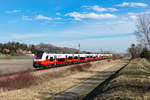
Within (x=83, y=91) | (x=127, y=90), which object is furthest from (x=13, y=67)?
(x=127, y=90)

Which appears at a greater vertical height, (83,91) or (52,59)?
(52,59)

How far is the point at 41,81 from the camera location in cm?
1753

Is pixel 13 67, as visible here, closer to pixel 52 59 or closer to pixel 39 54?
pixel 52 59

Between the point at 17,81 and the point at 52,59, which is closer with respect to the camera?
the point at 17,81

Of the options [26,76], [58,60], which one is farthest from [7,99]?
[58,60]

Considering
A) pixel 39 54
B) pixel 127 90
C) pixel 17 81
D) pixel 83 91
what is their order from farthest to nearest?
pixel 39 54, pixel 17 81, pixel 83 91, pixel 127 90

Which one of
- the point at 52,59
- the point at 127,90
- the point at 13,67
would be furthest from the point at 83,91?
the point at 13,67

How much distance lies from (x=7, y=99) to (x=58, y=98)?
3114 millimetres

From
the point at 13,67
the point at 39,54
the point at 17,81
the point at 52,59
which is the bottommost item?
the point at 13,67

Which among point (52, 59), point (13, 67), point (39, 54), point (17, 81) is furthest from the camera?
point (13, 67)

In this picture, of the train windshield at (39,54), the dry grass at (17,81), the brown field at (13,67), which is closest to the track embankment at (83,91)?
the dry grass at (17,81)

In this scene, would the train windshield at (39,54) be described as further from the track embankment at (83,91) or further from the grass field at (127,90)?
the grass field at (127,90)

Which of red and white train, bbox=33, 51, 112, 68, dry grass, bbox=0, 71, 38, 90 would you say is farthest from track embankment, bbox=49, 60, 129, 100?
red and white train, bbox=33, 51, 112, 68

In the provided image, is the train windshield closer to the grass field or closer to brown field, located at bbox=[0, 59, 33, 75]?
brown field, located at bbox=[0, 59, 33, 75]
